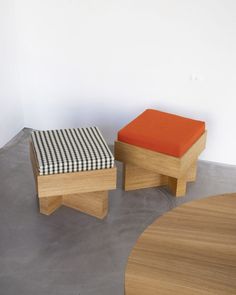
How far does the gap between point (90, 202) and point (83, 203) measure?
0.05 meters

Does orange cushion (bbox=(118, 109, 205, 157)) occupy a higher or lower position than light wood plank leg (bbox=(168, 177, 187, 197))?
higher

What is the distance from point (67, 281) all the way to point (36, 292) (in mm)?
143

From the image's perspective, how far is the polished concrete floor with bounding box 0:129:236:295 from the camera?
186cm

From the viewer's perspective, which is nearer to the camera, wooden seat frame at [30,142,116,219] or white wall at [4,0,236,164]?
wooden seat frame at [30,142,116,219]

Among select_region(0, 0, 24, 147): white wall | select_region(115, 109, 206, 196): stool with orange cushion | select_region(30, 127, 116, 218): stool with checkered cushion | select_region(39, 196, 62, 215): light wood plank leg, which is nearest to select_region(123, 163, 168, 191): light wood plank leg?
select_region(115, 109, 206, 196): stool with orange cushion

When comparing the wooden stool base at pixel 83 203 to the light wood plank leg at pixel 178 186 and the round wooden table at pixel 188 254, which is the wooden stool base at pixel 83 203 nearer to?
the light wood plank leg at pixel 178 186

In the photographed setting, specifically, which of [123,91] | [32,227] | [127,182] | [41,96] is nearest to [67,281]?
[32,227]

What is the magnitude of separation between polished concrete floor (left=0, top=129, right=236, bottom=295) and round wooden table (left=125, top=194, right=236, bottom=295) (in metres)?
0.71

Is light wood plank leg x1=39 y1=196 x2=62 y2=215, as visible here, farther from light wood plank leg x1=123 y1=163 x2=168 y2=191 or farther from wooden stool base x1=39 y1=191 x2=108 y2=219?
light wood plank leg x1=123 y1=163 x2=168 y2=191

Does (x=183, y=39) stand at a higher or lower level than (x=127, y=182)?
higher

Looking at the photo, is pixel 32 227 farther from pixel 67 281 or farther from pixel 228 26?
pixel 228 26

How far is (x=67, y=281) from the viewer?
6.10 feet

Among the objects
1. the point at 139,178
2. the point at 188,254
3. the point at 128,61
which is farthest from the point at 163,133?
the point at 188,254

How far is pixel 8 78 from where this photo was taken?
3.00m
